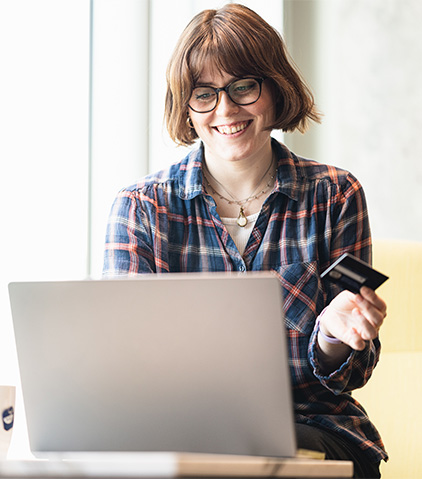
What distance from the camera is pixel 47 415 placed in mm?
702

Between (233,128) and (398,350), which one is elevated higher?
(233,128)

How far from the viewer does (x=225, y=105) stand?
1179 millimetres

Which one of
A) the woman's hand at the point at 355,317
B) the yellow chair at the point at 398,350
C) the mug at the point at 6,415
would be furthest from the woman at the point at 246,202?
the mug at the point at 6,415

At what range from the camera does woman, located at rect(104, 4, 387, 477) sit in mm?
1145

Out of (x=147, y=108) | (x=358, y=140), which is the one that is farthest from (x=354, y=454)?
(x=358, y=140)

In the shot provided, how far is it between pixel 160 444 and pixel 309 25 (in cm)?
194

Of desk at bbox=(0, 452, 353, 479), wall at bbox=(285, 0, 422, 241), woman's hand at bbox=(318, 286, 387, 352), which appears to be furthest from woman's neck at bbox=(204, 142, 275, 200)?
wall at bbox=(285, 0, 422, 241)

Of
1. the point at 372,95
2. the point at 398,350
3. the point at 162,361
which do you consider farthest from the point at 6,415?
the point at 372,95

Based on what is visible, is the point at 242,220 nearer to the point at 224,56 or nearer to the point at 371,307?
the point at 224,56

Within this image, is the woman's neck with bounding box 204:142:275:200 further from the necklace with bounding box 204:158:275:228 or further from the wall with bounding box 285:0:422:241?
the wall with bounding box 285:0:422:241

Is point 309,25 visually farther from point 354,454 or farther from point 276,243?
point 354,454

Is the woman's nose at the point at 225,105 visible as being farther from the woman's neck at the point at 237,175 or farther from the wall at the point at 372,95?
the wall at the point at 372,95

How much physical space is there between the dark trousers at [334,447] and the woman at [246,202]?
0.16 feet

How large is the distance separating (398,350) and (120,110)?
3.21 ft
